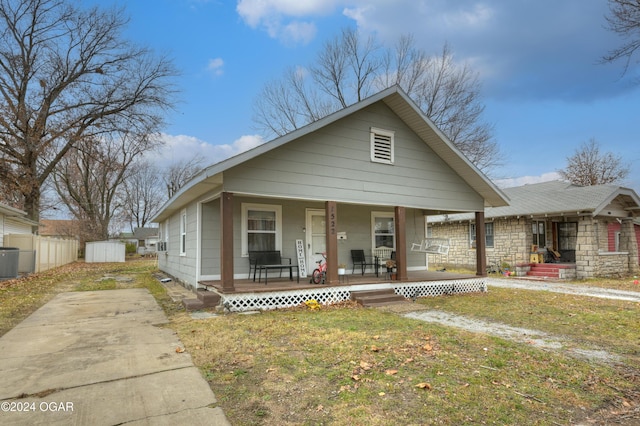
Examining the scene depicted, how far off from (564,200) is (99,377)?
1779 cm

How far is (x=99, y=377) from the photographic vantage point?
3.84m

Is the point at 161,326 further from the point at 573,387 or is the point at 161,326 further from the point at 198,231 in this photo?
the point at 573,387

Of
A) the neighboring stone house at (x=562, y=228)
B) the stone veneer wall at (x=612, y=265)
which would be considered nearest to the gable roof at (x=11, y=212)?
the neighboring stone house at (x=562, y=228)

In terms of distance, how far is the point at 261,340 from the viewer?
5305 millimetres

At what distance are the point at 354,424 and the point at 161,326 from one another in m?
4.58

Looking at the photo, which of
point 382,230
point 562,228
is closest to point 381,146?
point 382,230

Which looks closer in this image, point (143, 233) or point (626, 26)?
point (626, 26)

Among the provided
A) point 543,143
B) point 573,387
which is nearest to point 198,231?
point 573,387

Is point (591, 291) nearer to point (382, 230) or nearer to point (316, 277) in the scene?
point (382, 230)

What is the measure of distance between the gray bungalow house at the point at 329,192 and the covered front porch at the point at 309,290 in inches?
9.7

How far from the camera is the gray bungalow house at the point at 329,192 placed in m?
7.82

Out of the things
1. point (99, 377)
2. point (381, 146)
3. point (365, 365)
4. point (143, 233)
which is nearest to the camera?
point (99, 377)

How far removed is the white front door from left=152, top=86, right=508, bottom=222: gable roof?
312cm

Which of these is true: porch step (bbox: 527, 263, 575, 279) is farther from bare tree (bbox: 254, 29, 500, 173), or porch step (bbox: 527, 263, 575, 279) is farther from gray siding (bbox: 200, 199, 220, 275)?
gray siding (bbox: 200, 199, 220, 275)
